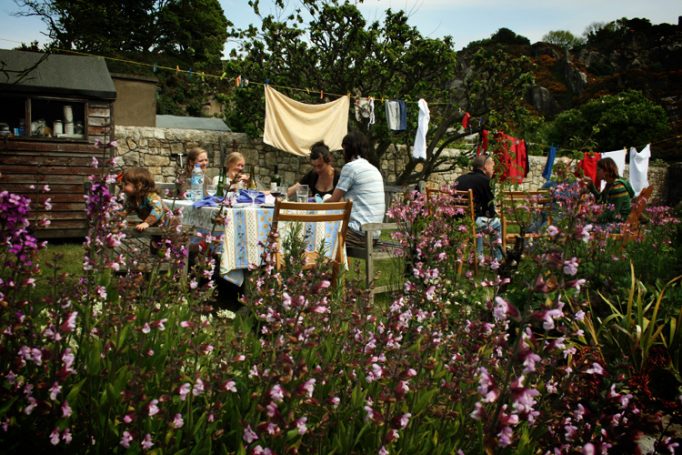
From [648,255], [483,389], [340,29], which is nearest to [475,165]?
[648,255]

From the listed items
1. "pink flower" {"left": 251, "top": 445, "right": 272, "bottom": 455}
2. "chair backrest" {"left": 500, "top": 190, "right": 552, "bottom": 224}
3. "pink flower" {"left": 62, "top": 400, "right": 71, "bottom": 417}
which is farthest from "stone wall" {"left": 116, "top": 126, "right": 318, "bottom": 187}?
"pink flower" {"left": 251, "top": 445, "right": 272, "bottom": 455}

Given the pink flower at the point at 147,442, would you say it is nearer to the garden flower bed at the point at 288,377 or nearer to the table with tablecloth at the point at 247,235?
the garden flower bed at the point at 288,377

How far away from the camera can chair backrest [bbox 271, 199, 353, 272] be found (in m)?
3.97

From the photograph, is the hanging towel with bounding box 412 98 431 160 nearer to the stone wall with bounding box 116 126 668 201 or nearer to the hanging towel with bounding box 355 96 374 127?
the hanging towel with bounding box 355 96 374 127

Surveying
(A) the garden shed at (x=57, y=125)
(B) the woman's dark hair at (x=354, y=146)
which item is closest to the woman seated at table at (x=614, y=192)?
(B) the woman's dark hair at (x=354, y=146)

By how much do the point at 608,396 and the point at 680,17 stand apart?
179 feet

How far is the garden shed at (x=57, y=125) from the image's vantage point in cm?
866

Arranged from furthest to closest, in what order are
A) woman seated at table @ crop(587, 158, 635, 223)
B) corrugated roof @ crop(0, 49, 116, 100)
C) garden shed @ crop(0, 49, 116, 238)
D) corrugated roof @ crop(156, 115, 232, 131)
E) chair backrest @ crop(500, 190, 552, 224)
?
corrugated roof @ crop(156, 115, 232, 131) < garden shed @ crop(0, 49, 116, 238) < corrugated roof @ crop(0, 49, 116, 100) < woman seated at table @ crop(587, 158, 635, 223) < chair backrest @ crop(500, 190, 552, 224)

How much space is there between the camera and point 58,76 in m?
8.77

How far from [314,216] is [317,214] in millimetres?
146

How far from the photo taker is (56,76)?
28.7 ft

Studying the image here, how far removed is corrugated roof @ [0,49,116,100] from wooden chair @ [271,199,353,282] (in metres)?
5.96

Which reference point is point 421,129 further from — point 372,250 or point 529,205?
point 372,250

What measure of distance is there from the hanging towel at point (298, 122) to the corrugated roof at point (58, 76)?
11.9ft
